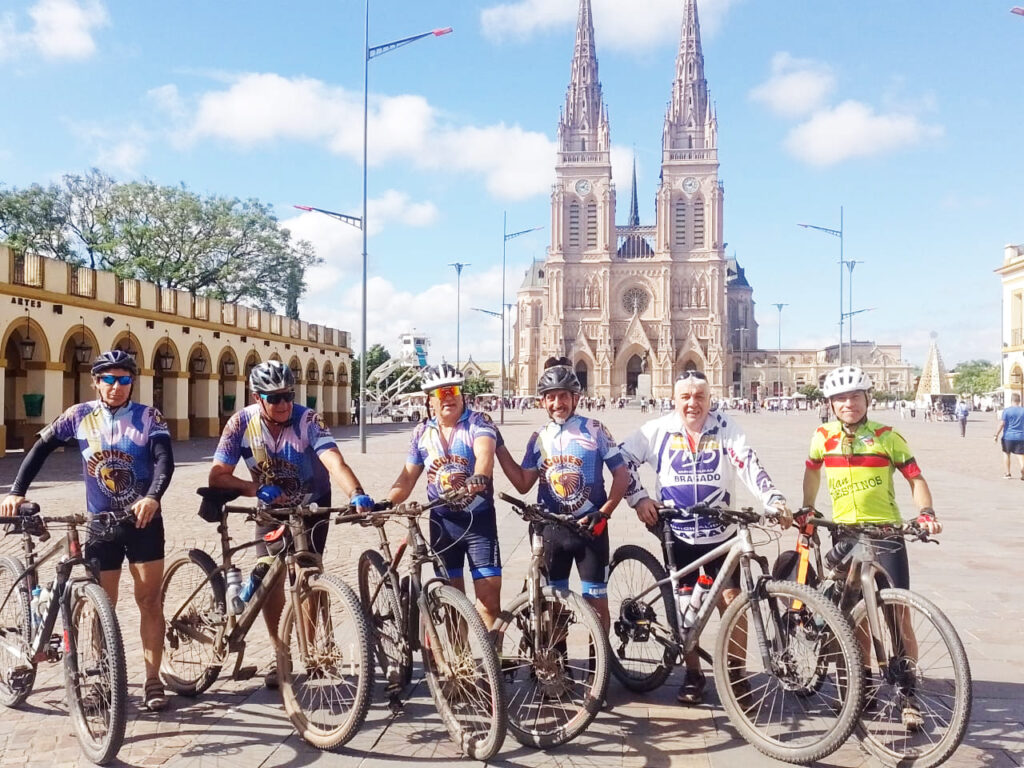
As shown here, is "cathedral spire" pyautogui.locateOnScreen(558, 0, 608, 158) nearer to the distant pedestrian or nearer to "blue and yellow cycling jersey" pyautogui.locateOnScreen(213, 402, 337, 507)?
the distant pedestrian

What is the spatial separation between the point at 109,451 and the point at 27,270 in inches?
714

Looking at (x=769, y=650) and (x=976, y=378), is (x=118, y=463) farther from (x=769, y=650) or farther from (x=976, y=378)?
(x=976, y=378)

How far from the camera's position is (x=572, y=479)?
4.38 metres

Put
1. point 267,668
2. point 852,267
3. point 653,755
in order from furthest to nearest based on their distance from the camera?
1. point 852,267
2. point 267,668
3. point 653,755

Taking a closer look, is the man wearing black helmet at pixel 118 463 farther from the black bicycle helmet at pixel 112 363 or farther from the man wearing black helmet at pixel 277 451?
the man wearing black helmet at pixel 277 451

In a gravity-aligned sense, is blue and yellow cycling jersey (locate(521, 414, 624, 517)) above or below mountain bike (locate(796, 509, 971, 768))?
above

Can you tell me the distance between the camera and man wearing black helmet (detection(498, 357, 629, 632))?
431 cm

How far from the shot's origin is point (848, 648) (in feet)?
11.6

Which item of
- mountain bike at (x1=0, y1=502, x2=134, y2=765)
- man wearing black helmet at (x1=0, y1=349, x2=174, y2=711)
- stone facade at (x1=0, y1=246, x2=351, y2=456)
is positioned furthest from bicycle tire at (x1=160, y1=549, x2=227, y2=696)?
stone facade at (x1=0, y1=246, x2=351, y2=456)

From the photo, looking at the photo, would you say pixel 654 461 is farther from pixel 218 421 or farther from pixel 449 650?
pixel 218 421

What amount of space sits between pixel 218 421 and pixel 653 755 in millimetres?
27173

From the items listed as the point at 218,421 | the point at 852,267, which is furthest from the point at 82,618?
the point at 852,267

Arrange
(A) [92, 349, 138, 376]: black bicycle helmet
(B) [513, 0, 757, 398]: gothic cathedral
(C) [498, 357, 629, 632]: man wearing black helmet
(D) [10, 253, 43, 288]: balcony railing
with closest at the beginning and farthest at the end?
(A) [92, 349, 138, 376]: black bicycle helmet
(C) [498, 357, 629, 632]: man wearing black helmet
(D) [10, 253, 43, 288]: balcony railing
(B) [513, 0, 757, 398]: gothic cathedral

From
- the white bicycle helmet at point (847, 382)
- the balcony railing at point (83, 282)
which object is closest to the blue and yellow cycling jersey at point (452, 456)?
the white bicycle helmet at point (847, 382)
